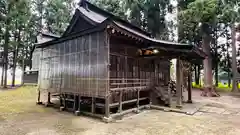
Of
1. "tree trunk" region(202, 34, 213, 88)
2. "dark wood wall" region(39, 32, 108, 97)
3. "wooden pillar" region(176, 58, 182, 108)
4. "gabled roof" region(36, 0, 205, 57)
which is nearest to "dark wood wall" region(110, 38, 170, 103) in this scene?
"dark wood wall" region(39, 32, 108, 97)

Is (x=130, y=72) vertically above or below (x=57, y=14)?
below

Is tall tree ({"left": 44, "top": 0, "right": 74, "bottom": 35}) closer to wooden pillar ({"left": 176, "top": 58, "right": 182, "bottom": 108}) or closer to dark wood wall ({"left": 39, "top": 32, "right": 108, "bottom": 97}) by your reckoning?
dark wood wall ({"left": 39, "top": 32, "right": 108, "bottom": 97})

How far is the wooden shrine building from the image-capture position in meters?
7.15

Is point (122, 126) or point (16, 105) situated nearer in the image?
point (122, 126)

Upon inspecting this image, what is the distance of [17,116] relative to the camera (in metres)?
7.86

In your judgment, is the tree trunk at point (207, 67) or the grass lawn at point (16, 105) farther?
the tree trunk at point (207, 67)

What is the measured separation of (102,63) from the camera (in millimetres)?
7070

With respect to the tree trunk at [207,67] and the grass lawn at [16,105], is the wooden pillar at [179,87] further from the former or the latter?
the tree trunk at [207,67]

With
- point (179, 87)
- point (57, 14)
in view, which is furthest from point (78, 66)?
point (57, 14)

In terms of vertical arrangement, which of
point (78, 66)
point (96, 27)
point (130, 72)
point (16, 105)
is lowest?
point (16, 105)

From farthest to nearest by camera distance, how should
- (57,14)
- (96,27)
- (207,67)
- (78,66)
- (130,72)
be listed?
(57,14), (207,67), (130,72), (78,66), (96,27)

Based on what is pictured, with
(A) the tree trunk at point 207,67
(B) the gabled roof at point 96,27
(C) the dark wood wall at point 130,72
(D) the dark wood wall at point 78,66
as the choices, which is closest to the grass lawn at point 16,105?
(D) the dark wood wall at point 78,66

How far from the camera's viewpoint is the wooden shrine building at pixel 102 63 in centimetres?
715

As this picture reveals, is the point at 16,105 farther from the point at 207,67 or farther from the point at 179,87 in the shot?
the point at 207,67
